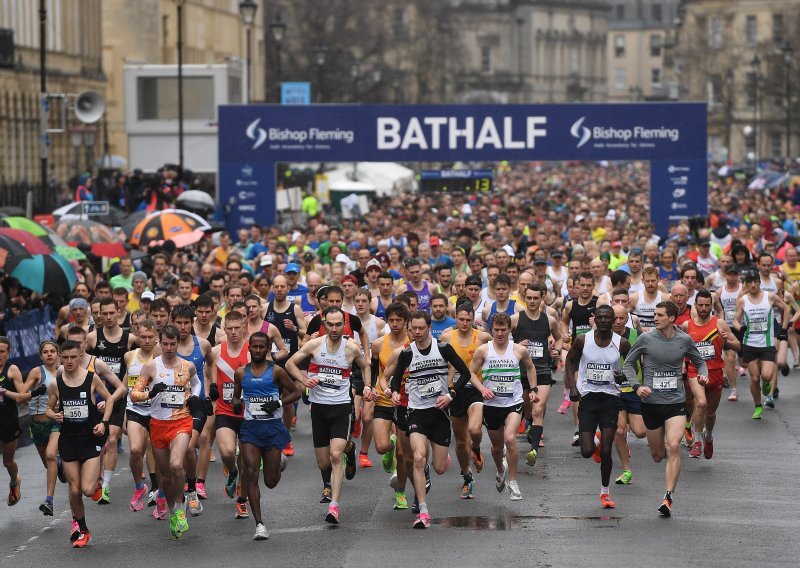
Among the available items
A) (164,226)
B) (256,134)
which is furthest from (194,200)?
(164,226)

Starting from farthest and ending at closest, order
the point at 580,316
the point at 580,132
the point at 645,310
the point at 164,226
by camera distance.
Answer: the point at 580,132 < the point at 164,226 < the point at 645,310 < the point at 580,316

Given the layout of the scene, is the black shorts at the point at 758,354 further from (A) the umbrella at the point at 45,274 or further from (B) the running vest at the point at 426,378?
(A) the umbrella at the point at 45,274

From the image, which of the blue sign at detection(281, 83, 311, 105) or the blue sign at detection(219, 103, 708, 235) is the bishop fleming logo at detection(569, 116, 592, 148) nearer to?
the blue sign at detection(219, 103, 708, 235)

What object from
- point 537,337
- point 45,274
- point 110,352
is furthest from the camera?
point 45,274

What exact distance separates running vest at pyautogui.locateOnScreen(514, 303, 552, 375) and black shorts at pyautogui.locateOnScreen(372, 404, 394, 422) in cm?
233

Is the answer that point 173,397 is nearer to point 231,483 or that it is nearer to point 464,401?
point 231,483

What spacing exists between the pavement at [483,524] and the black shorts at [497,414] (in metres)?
0.56

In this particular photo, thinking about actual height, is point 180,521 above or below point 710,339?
below

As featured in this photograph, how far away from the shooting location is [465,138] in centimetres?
3706

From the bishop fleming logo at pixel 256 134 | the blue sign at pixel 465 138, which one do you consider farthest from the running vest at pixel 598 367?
the bishop fleming logo at pixel 256 134

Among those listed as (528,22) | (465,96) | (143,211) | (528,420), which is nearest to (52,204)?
(143,211)

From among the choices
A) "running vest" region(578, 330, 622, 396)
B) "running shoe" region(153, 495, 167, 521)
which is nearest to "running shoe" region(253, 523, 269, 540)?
"running shoe" region(153, 495, 167, 521)

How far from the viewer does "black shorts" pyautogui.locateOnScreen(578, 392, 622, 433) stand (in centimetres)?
1427

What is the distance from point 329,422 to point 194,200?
2138 centimetres
